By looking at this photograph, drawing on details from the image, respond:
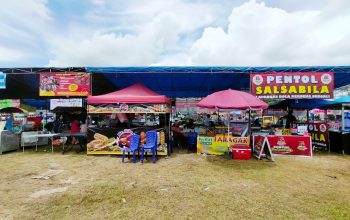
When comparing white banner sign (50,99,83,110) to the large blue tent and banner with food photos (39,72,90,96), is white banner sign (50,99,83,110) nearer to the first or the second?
banner with food photos (39,72,90,96)

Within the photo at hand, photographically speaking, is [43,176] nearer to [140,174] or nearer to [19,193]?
[19,193]

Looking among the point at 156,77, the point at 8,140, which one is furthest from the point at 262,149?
the point at 8,140

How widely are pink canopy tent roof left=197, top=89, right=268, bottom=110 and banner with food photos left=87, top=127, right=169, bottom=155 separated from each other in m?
2.15

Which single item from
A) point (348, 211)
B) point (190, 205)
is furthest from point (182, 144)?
point (348, 211)

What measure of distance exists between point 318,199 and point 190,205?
2.56m

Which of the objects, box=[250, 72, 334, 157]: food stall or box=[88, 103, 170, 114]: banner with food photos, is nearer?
box=[88, 103, 170, 114]: banner with food photos

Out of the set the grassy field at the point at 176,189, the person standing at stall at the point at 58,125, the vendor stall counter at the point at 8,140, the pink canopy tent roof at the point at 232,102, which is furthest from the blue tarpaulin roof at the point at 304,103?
the vendor stall counter at the point at 8,140

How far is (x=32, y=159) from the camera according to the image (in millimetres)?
8633

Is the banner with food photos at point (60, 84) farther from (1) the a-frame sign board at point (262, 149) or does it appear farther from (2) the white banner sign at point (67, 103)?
(1) the a-frame sign board at point (262, 149)

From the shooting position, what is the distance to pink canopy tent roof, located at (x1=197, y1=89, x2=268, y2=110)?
7969 millimetres

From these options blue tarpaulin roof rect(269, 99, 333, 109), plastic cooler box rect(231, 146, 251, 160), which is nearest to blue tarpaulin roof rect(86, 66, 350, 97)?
blue tarpaulin roof rect(269, 99, 333, 109)

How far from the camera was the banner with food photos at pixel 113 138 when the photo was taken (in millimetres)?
9133

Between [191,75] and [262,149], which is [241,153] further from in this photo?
[191,75]

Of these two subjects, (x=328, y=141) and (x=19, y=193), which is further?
(x=328, y=141)
